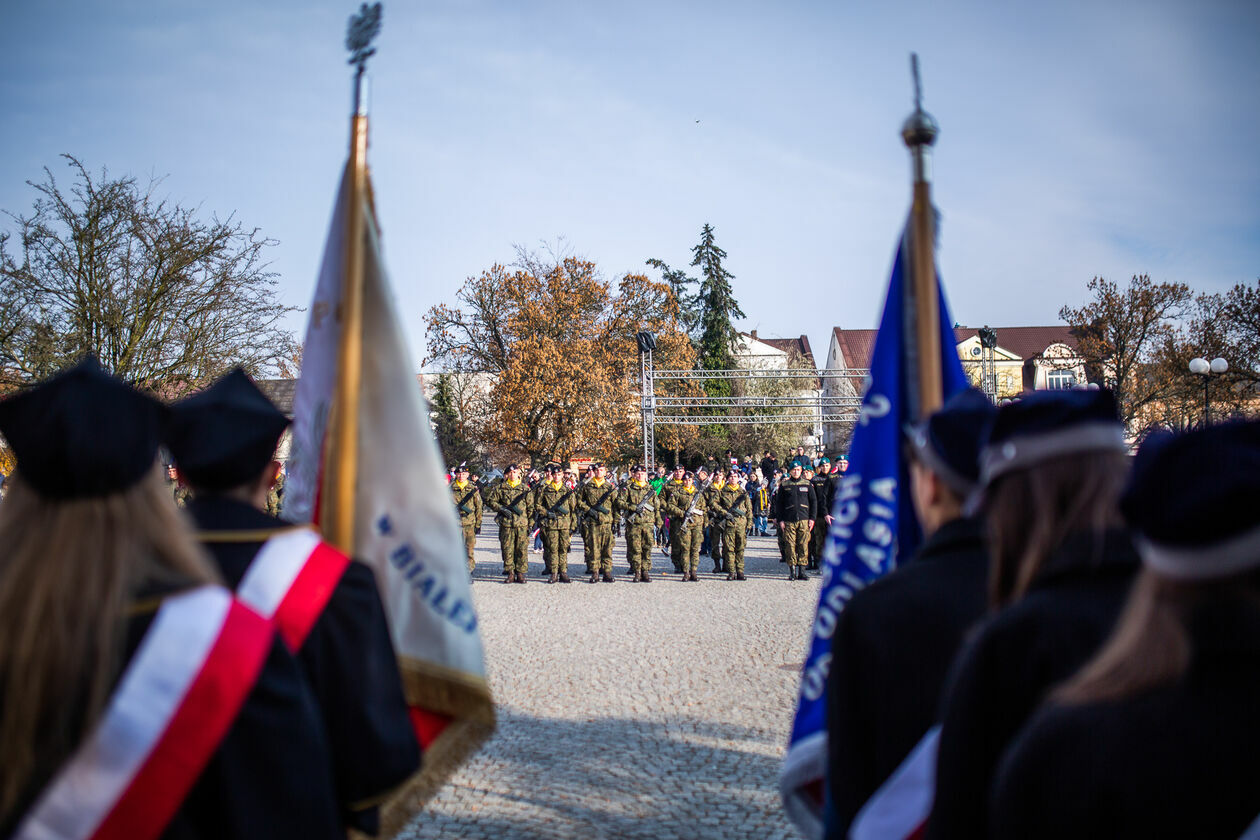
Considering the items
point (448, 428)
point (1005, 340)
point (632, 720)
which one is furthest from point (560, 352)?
point (1005, 340)

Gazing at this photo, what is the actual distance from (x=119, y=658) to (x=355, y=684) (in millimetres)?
696

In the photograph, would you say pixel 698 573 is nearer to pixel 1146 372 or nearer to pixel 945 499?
pixel 945 499

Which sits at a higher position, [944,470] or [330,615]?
[944,470]

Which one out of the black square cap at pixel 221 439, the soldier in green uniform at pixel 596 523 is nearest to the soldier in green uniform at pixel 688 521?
the soldier in green uniform at pixel 596 523

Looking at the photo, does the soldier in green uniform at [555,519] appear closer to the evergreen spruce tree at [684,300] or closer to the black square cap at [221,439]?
the black square cap at [221,439]

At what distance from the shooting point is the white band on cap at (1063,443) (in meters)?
1.68

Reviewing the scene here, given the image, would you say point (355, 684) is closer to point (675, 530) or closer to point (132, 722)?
point (132, 722)

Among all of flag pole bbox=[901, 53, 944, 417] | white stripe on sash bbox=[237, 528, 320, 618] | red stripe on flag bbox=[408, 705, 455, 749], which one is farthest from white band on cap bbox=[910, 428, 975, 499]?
red stripe on flag bbox=[408, 705, 455, 749]

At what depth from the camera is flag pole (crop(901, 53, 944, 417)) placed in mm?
2939

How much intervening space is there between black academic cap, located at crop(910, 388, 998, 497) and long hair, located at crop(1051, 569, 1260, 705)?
36.6 inches

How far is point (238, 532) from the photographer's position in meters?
2.26

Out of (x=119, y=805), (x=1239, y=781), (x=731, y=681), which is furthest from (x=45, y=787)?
(x=731, y=681)

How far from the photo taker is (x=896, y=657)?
2037 millimetres

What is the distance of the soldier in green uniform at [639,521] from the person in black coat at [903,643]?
45.8ft
